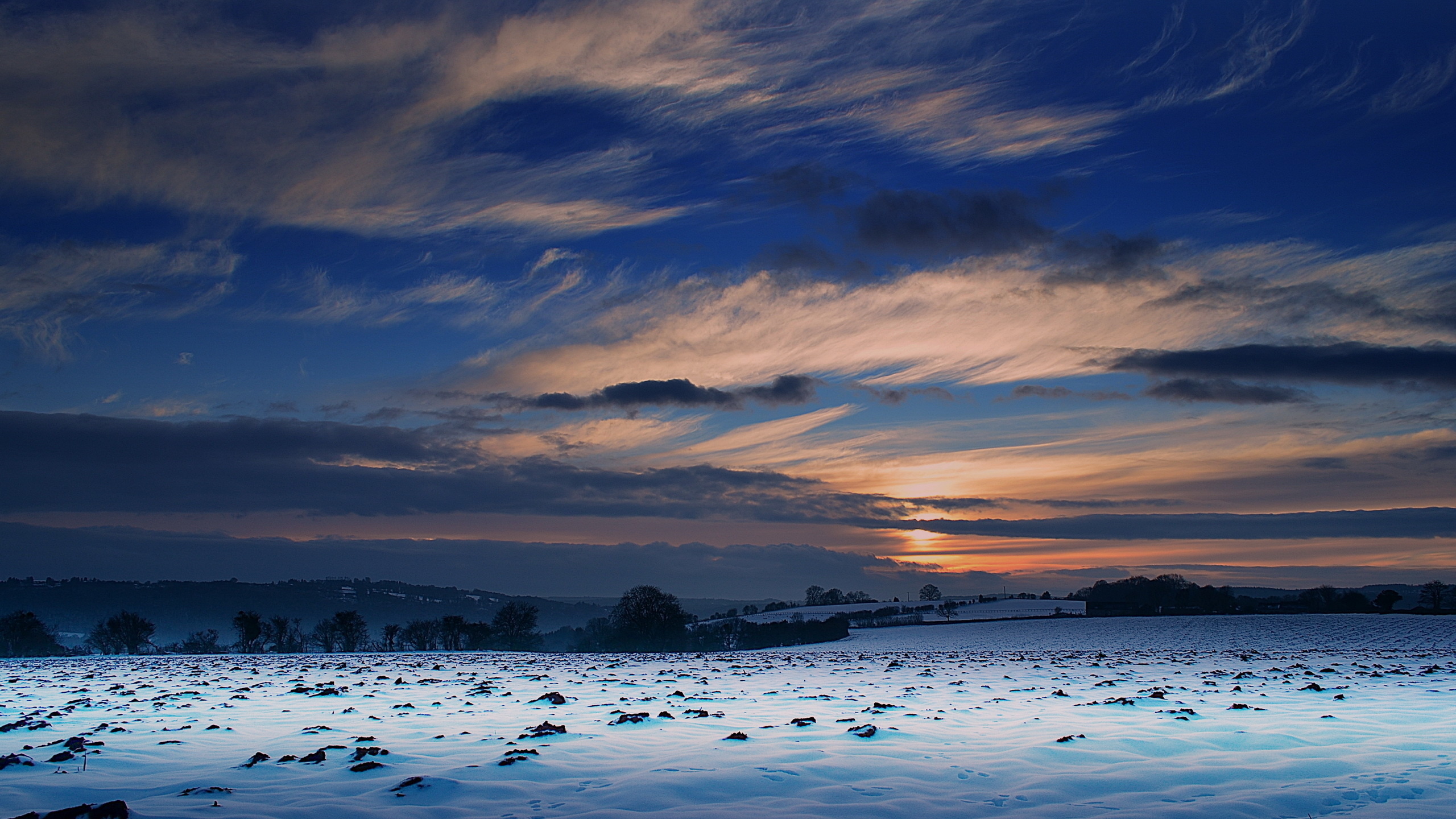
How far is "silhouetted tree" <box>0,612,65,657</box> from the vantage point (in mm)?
84000

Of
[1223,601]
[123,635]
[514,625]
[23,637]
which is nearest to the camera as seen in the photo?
[23,637]

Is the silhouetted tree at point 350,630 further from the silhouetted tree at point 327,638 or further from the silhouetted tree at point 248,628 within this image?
the silhouetted tree at point 248,628

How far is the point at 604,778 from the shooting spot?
424 inches

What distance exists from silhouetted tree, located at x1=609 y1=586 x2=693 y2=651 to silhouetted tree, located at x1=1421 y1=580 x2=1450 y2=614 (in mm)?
121298

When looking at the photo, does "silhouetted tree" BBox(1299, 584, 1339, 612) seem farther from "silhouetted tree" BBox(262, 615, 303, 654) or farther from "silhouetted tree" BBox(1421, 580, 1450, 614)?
"silhouetted tree" BBox(262, 615, 303, 654)

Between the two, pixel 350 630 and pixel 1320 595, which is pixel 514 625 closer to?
pixel 350 630

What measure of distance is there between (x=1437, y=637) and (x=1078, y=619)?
3855cm

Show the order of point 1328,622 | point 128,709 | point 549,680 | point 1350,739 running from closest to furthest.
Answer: point 1350,739
point 128,709
point 549,680
point 1328,622

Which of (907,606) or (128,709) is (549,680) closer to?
(128,709)

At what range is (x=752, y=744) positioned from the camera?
1328 cm

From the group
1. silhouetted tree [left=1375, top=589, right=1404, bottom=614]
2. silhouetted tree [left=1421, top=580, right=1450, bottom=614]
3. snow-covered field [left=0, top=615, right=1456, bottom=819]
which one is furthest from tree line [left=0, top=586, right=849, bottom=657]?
silhouetted tree [left=1421, top=580, right=1450, bottom=614]

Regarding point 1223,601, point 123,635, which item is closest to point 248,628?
point 123,635

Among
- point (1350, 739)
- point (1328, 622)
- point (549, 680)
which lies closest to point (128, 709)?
point (549, 680)

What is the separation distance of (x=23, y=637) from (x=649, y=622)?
66.2 metres
